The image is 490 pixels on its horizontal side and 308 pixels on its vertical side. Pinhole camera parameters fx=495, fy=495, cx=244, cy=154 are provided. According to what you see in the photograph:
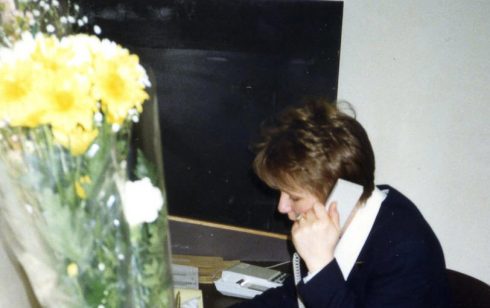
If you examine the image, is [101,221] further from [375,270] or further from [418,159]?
[418,159]

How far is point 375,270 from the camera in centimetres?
Result: 117

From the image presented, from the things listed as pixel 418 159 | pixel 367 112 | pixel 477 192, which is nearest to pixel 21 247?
pixel 367 112

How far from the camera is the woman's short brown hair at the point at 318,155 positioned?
1.17 metres

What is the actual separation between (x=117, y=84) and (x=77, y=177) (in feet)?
0.34

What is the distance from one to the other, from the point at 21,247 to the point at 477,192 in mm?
1519

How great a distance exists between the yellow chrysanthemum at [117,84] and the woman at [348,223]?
69cm

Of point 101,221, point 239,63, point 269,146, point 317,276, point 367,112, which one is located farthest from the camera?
point 367,112

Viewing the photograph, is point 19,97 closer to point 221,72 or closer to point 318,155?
point 318,155

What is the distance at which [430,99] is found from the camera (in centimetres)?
160

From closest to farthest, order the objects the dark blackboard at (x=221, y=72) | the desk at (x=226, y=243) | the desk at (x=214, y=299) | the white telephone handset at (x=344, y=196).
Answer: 1. the white telephone handset at (x=344, y=196)
2. the desk at (x=214, y=299)
3. the dark blackboard at (x=221, y=72)
4. the desk at (x=226, y=243)

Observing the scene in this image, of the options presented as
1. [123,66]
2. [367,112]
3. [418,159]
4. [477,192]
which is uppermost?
[123,66]

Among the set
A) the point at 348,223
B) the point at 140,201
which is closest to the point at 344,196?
the point at 348,223

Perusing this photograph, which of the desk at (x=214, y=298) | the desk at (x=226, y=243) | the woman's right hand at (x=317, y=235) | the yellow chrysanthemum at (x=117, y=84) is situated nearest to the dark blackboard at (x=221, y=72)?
the desk at (x=226, y=243)

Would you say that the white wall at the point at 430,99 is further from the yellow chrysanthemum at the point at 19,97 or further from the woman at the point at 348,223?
the yellow chrysanthemum at the point at 19,97
